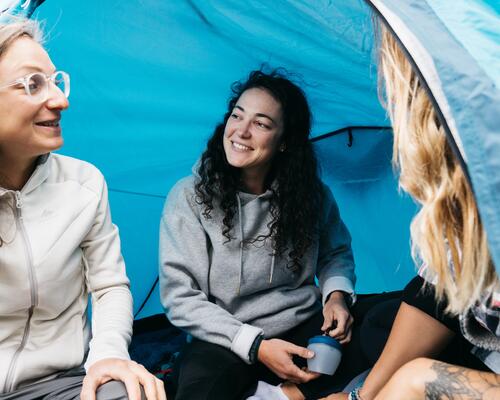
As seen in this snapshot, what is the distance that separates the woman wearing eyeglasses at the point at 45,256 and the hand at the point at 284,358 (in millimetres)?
440

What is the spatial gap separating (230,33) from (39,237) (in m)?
0.94

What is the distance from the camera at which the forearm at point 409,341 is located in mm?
1344

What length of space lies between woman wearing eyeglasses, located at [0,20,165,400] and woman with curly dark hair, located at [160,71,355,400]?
1.09ft

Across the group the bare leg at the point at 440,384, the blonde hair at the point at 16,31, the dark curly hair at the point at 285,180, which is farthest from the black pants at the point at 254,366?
the blonde hair at the point at 16,31

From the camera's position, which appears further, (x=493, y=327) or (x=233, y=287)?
(x=233, y=287)

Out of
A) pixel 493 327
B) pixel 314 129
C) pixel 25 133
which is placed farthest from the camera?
pixel 314 129

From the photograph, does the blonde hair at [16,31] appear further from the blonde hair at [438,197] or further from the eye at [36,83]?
the blonde hair at [438,197]

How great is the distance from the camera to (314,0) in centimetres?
170

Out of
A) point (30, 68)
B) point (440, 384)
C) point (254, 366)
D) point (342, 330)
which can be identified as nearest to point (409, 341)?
point (440, 384)

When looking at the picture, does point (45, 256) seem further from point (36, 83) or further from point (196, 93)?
point (196, 93)

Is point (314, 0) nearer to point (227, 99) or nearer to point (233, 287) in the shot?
point (227, 99)

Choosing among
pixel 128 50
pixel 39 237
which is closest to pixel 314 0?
pixel 128 50

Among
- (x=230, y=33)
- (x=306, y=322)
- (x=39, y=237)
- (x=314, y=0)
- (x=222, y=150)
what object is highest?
(x=314, y=0)

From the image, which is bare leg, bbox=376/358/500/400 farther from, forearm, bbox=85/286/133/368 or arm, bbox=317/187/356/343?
arm, bbox=317/187/356/343
